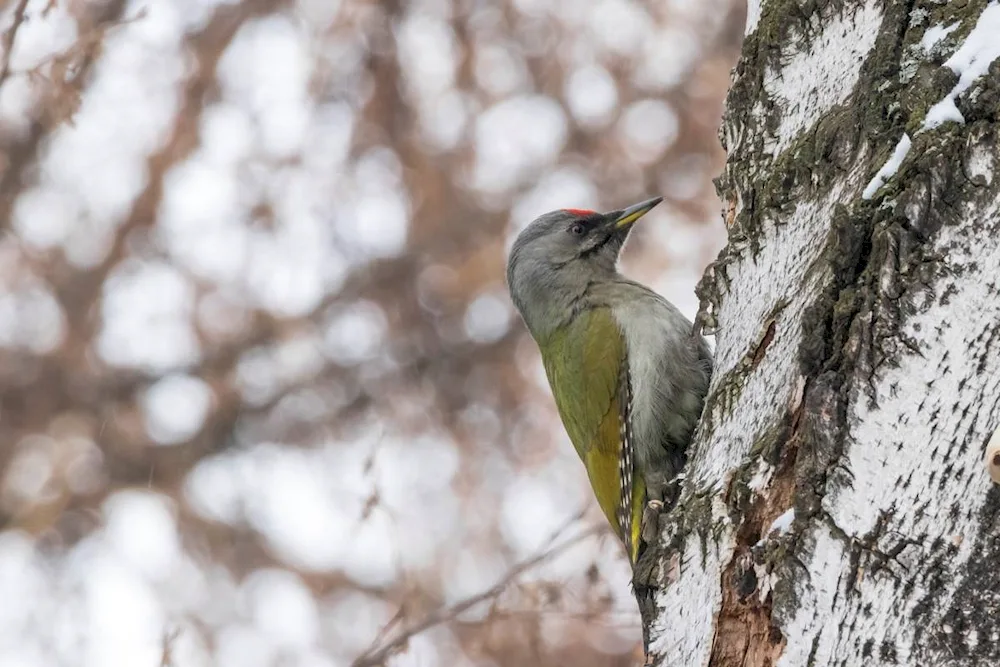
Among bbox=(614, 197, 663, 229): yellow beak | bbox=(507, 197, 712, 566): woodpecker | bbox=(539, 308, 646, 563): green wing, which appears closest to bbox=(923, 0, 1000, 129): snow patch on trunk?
bbox=(507, 197, 712, 566): woodpecker

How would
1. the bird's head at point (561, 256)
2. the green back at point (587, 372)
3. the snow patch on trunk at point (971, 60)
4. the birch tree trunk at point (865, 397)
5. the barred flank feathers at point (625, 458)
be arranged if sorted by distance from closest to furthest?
1. the birch tree trunk at point (865, 397)
2. the snow patch on trunk at point (971, 60)
3. the barred flank feathers at point (625, 458)
4. the green back at point (587, 372)
5. the bird's head at point (561, 256)

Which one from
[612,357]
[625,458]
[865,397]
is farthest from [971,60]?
[612,357]

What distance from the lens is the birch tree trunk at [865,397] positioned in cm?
202

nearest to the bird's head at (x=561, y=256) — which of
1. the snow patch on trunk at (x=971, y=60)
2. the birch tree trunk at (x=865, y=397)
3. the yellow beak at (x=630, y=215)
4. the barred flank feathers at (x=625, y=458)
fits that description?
the yellow beak at (x=630, y=215)

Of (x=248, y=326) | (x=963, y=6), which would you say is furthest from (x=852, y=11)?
(x=248, y=326)

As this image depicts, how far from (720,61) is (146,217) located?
13.6ft

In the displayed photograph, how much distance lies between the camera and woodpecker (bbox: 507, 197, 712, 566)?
4.44 m

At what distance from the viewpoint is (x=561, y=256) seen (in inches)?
216

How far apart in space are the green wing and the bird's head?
0.29 metres

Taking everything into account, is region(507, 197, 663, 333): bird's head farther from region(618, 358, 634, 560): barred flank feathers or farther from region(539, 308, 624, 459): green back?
region(618, 358, 634, 560): barred flank feathers

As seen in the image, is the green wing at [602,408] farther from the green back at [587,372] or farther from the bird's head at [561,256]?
the bird's head at [561,256]

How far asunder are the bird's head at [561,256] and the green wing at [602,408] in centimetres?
29

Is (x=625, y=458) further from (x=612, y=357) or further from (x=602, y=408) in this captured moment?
(x=612, y=357)

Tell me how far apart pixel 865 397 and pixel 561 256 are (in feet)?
11.2
